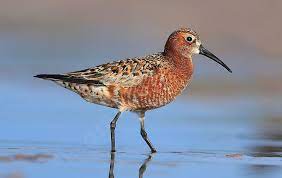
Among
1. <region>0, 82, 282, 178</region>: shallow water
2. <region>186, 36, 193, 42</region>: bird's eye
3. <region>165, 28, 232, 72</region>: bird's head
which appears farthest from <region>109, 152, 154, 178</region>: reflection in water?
<region>186, 36, 193, 42</region>: bird's eye

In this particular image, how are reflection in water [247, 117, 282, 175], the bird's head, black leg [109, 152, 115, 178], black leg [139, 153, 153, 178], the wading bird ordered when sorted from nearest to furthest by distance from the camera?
1. black leg [109, 152, 115, 178]
2. black leg [139, 153, 153, 178]
3. reflection in water [247, 117, 282, 175]
4. the wading bird
5. the bird's head

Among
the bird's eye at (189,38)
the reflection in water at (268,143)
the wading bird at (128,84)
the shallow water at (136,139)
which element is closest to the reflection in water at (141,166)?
the shallow water at (136,139)

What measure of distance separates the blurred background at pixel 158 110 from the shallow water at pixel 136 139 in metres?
0.02

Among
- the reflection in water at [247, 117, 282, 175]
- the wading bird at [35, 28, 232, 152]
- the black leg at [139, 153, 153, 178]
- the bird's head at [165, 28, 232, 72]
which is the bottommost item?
the black leg at [139, 153, 153, 178]

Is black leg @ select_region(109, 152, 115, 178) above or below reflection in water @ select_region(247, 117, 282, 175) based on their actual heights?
below

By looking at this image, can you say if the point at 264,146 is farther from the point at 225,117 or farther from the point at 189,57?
the point at 225,117

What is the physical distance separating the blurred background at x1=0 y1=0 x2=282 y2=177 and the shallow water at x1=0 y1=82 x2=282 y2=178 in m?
0.02

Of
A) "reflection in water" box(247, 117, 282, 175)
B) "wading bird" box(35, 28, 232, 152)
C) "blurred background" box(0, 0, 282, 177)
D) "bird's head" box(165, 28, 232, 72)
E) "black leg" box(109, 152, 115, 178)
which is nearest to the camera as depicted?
"black leg" box(109, 152, 115, 178)

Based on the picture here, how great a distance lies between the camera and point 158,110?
17781 millimetres

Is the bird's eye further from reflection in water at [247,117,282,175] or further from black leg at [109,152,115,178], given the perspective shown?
black leg at [109,152,115,178]

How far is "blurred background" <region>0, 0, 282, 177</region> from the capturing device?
13.6 m

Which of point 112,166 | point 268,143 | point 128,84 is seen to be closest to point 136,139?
point 128,84

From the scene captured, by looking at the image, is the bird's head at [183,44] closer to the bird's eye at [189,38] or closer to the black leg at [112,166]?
the bird's eye at [189,38]

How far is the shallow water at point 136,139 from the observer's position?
12094 millimetres
